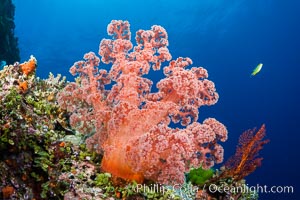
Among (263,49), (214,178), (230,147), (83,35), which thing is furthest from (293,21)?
(214,178)

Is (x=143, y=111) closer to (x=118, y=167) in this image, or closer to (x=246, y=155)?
(x=118, y=167)

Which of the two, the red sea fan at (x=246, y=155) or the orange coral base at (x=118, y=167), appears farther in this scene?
the red sea fan at (x=246, y=155)

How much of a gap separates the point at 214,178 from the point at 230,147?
72583 mm

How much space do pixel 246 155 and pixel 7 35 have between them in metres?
15.8

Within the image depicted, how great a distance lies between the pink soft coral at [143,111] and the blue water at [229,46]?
2441 inches

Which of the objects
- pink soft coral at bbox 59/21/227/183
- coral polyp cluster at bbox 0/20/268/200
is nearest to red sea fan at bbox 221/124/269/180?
coral polyp cluster at bbox 0/20/268/200

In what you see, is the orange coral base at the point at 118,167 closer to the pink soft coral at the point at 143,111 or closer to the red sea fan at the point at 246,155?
the pink soft coral at the point at 143,111

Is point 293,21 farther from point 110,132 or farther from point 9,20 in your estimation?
point 110,132

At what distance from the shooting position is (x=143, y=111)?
13.5 ft

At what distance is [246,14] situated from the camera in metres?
64.9

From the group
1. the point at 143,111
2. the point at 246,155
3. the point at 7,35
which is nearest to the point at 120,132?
the point at 143,111

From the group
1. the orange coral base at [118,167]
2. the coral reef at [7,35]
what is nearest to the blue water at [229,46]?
the coral reef at [7,35]

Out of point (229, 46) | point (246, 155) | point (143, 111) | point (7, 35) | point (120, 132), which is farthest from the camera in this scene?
point (229, 46)

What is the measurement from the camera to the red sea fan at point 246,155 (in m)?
5.39
